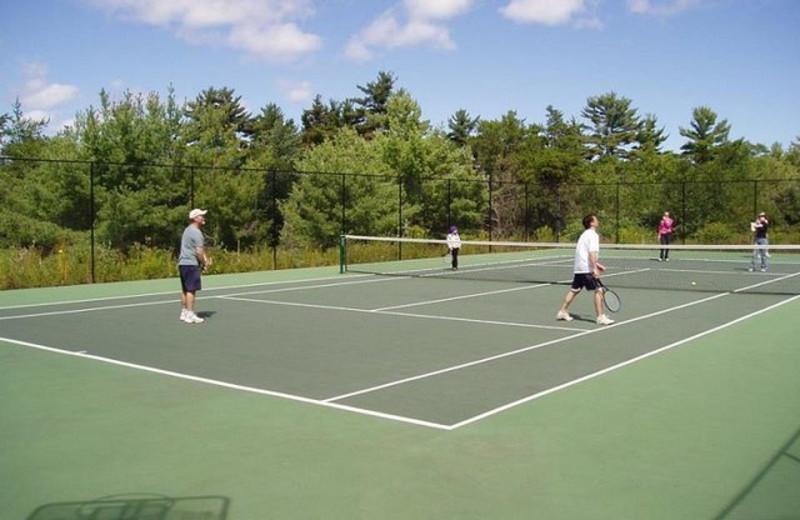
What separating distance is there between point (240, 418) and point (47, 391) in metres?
2.24

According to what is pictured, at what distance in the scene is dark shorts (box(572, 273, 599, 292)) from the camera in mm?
11414

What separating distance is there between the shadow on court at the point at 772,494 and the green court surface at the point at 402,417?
2cm

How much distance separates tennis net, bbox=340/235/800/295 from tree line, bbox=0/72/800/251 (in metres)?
1.76

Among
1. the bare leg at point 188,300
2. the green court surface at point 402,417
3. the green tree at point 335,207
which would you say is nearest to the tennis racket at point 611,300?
the green court surface at point 402,417

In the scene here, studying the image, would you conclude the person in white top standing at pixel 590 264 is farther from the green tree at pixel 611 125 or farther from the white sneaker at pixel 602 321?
the green tree at pixel 611 125

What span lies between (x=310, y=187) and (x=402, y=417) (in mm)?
21180

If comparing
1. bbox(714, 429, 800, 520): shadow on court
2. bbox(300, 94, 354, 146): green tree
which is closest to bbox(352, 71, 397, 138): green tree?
bbox(300, 94, 354, 146): green tree

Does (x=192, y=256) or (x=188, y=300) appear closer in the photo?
(x=192, y=256)

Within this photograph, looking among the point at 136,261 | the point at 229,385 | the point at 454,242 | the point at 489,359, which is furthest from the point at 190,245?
the point at 454,242

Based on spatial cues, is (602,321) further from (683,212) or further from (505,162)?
(505,162)

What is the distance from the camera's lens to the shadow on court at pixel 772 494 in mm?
4434

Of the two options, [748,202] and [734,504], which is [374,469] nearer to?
[734,504]

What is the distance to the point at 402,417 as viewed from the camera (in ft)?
21.2

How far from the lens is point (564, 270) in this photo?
22766 millimetres
